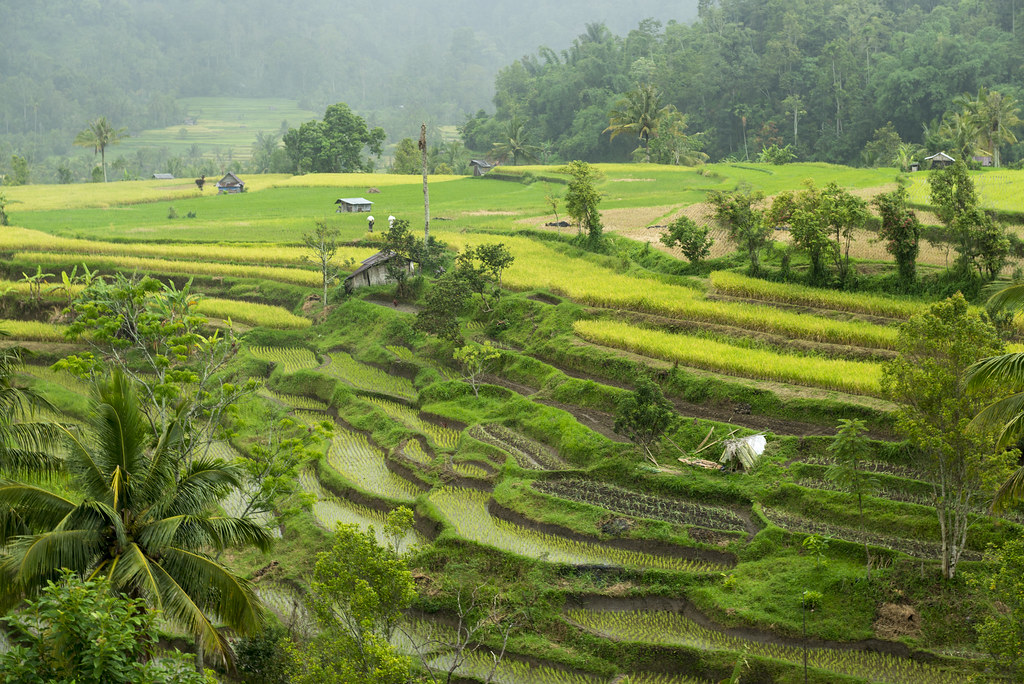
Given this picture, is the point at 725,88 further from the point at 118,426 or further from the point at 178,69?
the point at 178,69

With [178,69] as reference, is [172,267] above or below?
below

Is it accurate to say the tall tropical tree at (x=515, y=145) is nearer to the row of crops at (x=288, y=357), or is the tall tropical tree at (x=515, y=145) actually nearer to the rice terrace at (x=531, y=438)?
the rice terrace at (x=531, y=438)

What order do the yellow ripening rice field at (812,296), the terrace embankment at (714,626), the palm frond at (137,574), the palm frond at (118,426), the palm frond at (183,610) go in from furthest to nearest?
the yellow ripening rice field at (812,296) < the terrace embankment at (714,626) < the palm frond at (118,426) < the palm frond at (183,610) < the palm frond at (137,574)

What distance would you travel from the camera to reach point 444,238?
4109cm

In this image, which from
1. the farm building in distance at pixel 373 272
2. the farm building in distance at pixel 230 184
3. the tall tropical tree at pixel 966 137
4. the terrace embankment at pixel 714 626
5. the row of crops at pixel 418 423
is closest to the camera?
the terrace embankment at pixel 714 626

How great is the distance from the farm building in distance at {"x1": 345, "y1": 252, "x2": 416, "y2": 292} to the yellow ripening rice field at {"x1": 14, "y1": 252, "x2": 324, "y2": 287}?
3.01 metres

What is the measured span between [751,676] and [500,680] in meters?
3.78

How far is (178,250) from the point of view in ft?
136

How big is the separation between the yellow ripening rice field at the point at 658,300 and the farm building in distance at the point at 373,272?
457 cm

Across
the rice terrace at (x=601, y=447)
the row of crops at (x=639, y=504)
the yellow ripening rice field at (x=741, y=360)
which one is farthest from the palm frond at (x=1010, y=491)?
the yellow ripening rice field at (x=741, y=360)

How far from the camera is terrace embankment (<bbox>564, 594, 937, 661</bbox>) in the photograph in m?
14.1

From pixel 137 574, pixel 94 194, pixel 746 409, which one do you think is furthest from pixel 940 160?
pixel 94 194

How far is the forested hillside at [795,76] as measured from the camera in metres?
67.9

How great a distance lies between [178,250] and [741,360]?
28031 mm
